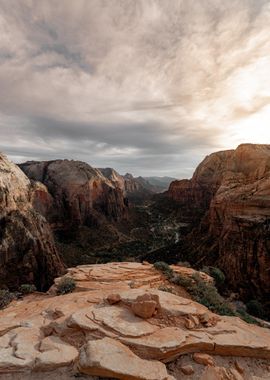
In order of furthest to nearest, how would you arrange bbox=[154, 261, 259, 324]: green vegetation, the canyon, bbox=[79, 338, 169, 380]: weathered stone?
1. bbox=[154, 261, 259, 324]: green vegetation
2. the canyon
3. bbox=[79, 338, 169, 380]: weathered stone

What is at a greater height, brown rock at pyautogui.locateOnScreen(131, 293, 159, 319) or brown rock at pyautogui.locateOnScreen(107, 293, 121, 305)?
brown rock at pyautogui.locateOnScreen(131, 293, 159, 319)

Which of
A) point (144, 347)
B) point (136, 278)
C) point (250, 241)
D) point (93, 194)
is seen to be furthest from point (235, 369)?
point (93, 194)

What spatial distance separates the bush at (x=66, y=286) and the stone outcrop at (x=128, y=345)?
4.76 meters

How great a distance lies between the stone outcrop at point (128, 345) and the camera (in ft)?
25.6

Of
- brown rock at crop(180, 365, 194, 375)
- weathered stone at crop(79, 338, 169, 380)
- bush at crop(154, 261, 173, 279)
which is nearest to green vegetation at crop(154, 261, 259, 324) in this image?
bush at crop(154, 261, 173, 279)

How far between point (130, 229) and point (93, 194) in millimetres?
17551

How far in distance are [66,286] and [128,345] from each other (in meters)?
9.51

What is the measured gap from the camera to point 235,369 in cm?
859

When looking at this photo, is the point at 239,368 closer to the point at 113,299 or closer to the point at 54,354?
the point at 113,299

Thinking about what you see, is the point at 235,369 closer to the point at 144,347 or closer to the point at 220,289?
the point at 144,347

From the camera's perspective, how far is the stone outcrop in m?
7.80

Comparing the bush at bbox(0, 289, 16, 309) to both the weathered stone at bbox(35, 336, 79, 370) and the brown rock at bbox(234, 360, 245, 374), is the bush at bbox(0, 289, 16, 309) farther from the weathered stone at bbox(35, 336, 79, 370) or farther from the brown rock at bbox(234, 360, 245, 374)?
the brown rock at bbox(234, 360, 245, 374)

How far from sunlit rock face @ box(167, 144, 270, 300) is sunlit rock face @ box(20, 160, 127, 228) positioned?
33.1m

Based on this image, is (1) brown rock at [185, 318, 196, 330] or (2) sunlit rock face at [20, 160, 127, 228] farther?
(2) sunlit rock face at [20, 160, 127, 228]
